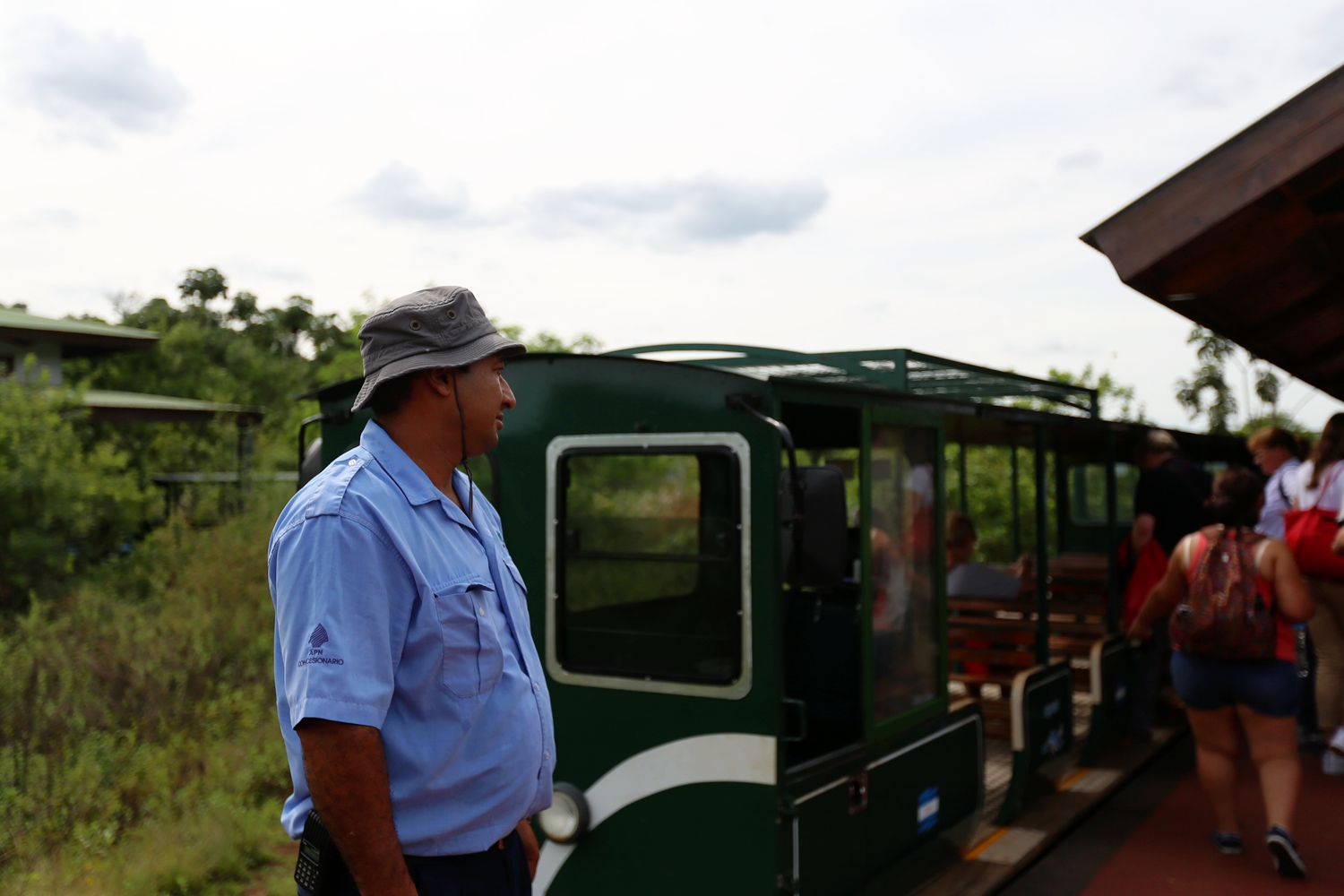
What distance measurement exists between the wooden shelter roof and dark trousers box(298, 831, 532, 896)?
9.92 ft

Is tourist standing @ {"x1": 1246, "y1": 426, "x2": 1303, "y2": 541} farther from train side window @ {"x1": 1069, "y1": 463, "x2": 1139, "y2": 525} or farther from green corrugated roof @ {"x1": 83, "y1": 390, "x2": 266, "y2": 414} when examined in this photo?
green corrugated roof @ {"x1": 83, "y1": 390, "x2": 266, "y2": 414}

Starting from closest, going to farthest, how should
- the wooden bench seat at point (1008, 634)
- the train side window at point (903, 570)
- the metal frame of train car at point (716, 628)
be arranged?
the metal frame of train car at point (716, 628), the train side window at point (903, 570), the wooden bench seat at point (1008, 634)

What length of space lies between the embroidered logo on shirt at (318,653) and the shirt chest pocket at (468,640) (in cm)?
18

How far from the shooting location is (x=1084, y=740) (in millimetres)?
6840

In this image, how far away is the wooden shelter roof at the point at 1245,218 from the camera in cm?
351

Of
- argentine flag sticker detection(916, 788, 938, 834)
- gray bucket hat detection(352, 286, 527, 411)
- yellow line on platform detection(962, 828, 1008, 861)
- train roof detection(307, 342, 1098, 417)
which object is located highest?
train roof detection(307, 342, 1098, 417)

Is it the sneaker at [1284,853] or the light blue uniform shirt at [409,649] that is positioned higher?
the light blue uniform shirt at [409,649]

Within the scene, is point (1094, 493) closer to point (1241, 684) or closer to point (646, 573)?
point (1241, 684)

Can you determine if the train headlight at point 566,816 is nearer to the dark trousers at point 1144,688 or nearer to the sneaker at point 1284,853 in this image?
the sneaker at point 1284,853

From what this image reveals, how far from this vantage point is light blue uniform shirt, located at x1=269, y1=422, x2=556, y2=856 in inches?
64.7

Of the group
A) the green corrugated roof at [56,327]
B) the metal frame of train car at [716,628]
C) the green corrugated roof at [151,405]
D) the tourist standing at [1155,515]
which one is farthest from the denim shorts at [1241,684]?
the green corrugated roof at [56,327]

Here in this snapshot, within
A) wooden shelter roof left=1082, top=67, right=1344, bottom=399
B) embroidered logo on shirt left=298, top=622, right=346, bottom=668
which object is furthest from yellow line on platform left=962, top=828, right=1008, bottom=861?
embroidered logo on shirt left=298, top=622, right=346, bottom=668

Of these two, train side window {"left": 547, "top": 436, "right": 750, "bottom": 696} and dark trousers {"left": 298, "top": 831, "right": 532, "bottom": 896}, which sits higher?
train side window {"left": 547, "top": 436, "right": 750, "bottom": 696}

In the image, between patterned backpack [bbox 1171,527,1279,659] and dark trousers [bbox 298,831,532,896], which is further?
Result: patterned backpack [bbox 1171,527,1279,659]
